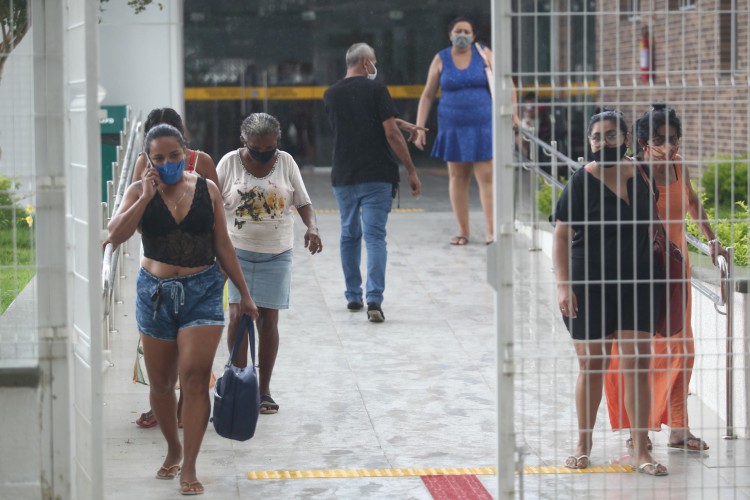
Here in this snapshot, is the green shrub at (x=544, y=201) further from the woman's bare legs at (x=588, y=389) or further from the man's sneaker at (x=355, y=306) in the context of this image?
the woman's bare legs at (x=588, y=389)

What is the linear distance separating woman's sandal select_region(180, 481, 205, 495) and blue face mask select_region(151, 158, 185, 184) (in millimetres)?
1352

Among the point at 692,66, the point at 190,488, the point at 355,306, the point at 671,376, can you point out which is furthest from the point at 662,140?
the point at 692,66

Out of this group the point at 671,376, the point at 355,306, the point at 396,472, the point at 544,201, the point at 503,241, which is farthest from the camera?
the point at 544,201

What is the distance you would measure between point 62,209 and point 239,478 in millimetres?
1844

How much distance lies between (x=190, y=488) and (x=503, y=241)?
6.66 ft

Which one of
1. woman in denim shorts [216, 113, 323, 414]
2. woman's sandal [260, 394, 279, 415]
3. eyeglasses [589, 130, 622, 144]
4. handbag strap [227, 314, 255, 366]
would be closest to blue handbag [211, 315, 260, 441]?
handbag strap [227, 314, 255, 366]

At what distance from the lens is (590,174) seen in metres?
5.70

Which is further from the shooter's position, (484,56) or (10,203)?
(484,56)

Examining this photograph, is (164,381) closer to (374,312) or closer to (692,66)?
(374,312)

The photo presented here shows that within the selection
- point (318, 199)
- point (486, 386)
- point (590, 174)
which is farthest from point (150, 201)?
point (318, 199)

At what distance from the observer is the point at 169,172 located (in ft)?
18.7

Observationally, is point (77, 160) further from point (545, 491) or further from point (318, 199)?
point (318, 199)

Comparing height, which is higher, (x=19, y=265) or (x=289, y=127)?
(x=289, y=127)

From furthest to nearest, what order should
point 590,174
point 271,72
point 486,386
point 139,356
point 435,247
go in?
1. point 271,72
2. point 435,247
3. point 486,386
4. point 139,356
5. point 590,174
